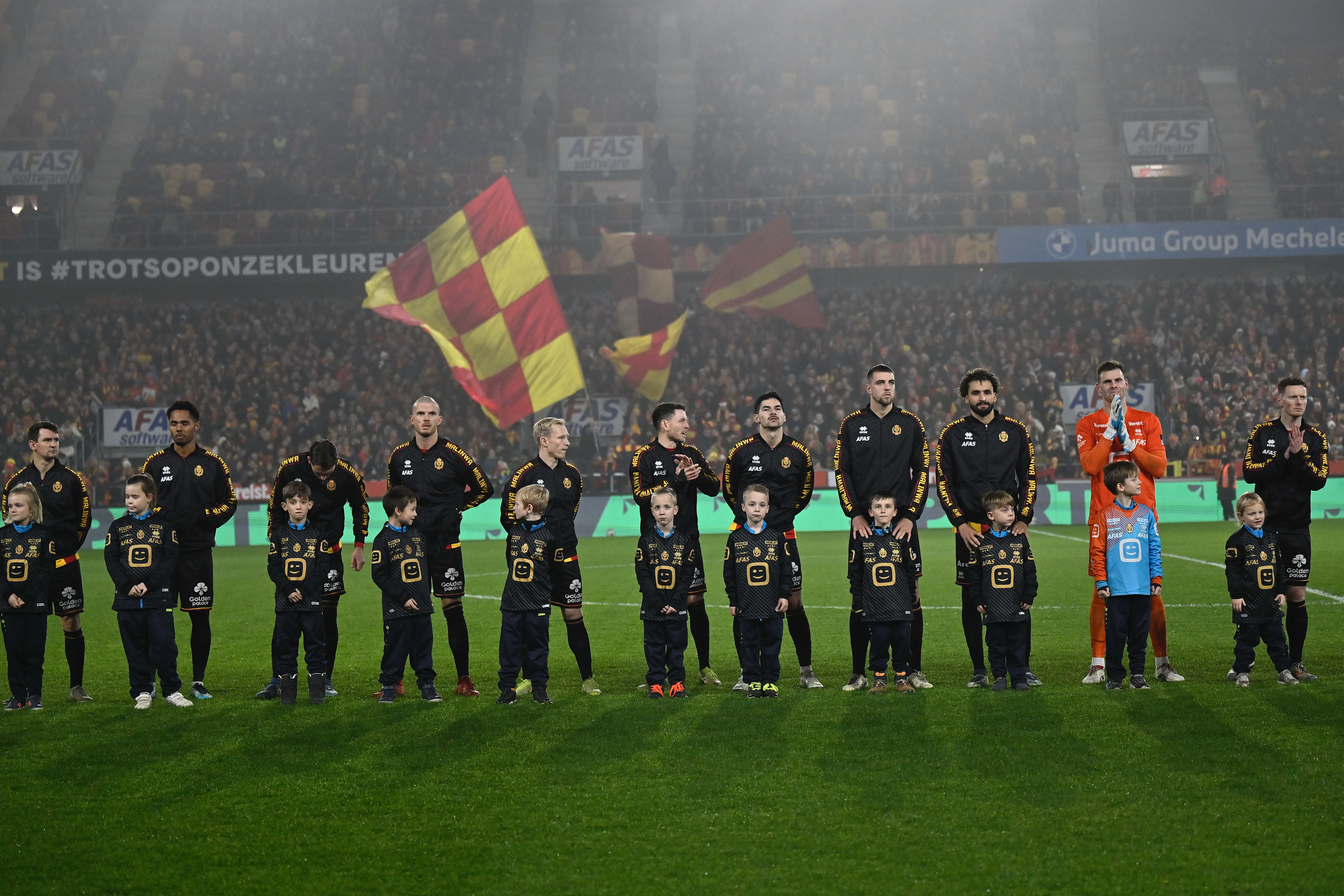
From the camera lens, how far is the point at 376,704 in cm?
804

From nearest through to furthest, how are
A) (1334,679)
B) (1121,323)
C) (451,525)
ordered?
1. (1334,679)
2. (451,525)
3. (1121,323)

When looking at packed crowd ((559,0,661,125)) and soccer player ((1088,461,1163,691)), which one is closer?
soccer player ((1088,461,1163,691))

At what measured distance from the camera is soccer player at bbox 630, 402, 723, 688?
27.7ft

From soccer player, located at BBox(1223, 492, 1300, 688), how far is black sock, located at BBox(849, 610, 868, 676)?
2429 mm

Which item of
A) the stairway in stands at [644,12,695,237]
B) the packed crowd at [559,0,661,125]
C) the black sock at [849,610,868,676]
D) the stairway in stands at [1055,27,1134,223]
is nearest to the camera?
the black sock at [849,610,868,676]

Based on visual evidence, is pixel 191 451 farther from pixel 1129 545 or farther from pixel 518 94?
pixel 518 94

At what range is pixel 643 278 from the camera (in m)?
28.9

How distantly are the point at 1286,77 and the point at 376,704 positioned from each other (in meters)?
40.2

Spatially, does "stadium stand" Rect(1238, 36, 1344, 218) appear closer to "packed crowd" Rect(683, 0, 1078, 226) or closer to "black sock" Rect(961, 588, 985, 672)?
"packed crowd" Rect(683, 0, 1078, 226)

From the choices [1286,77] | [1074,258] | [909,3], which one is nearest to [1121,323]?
[1074,258]

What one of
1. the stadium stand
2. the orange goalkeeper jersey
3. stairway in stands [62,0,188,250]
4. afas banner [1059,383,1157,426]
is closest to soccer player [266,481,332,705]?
the orange goalkeeper jersey

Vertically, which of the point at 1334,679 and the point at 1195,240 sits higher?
the point at 1195,240

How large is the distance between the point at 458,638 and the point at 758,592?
7.27 feet

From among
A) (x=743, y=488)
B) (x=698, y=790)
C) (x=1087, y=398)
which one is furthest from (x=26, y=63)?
(x=698, y=790)
